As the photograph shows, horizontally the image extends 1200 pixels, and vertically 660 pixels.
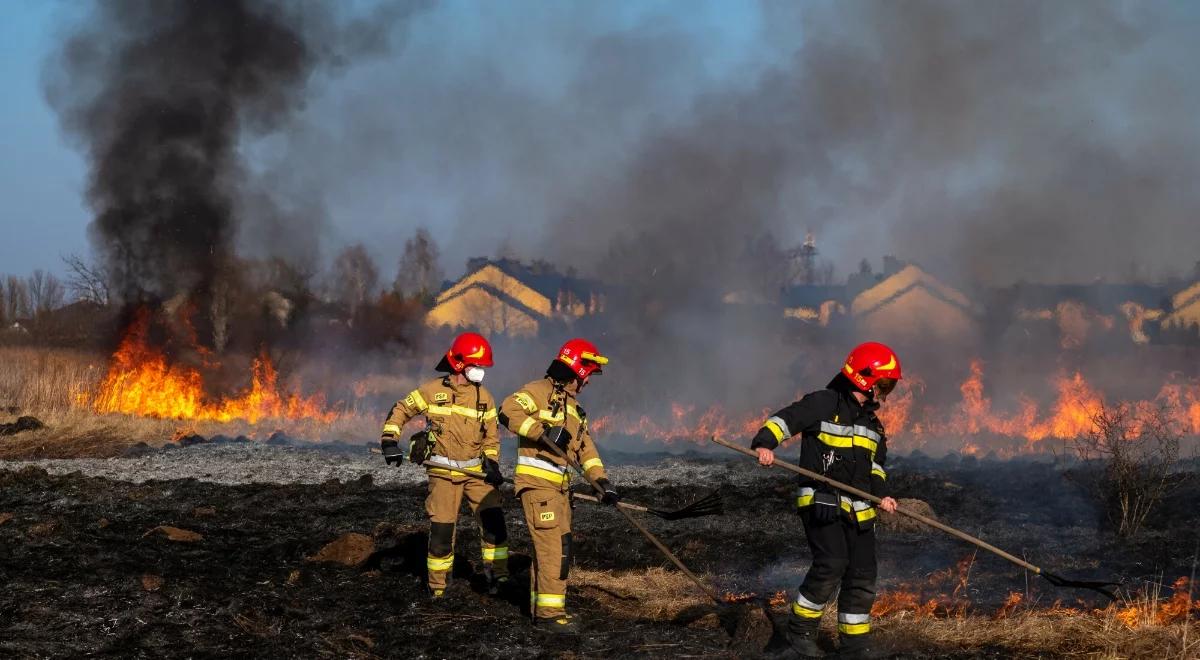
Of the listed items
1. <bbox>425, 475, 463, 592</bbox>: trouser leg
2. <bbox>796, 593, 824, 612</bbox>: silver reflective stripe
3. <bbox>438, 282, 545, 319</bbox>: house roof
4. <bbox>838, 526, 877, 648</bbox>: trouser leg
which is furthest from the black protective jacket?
<bbox>438, 282, 545, 319</bbox>: house roof

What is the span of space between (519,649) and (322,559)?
3.64m

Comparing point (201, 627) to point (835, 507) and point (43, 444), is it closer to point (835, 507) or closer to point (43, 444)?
point (835, 507)

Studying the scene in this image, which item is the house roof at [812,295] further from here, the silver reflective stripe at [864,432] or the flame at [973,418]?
the silver reflective stripe at [864,432]

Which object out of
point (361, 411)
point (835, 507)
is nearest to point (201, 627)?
point (835, 507)

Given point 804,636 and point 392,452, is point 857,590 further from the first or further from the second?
point 392,452

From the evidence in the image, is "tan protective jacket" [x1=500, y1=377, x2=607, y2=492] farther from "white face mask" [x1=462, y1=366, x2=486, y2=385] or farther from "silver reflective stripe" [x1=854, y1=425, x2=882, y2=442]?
"silver reflective stripe" [x1=854, y1=425, x2=882, y2=442]

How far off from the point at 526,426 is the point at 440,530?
5.30ft

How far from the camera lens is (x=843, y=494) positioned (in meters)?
6.53

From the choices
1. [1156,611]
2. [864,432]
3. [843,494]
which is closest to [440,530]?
[843,494]

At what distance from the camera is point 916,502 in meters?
13.4

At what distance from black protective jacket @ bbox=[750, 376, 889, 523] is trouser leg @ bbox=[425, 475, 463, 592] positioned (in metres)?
3.18

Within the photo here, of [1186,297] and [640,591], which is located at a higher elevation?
[1186,297]

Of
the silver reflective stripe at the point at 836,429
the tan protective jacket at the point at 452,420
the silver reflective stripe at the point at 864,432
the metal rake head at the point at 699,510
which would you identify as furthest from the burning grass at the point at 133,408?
the silver reflective stripe at the point at 864,432

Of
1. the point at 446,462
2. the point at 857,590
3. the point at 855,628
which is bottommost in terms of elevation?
the point at 855,628
